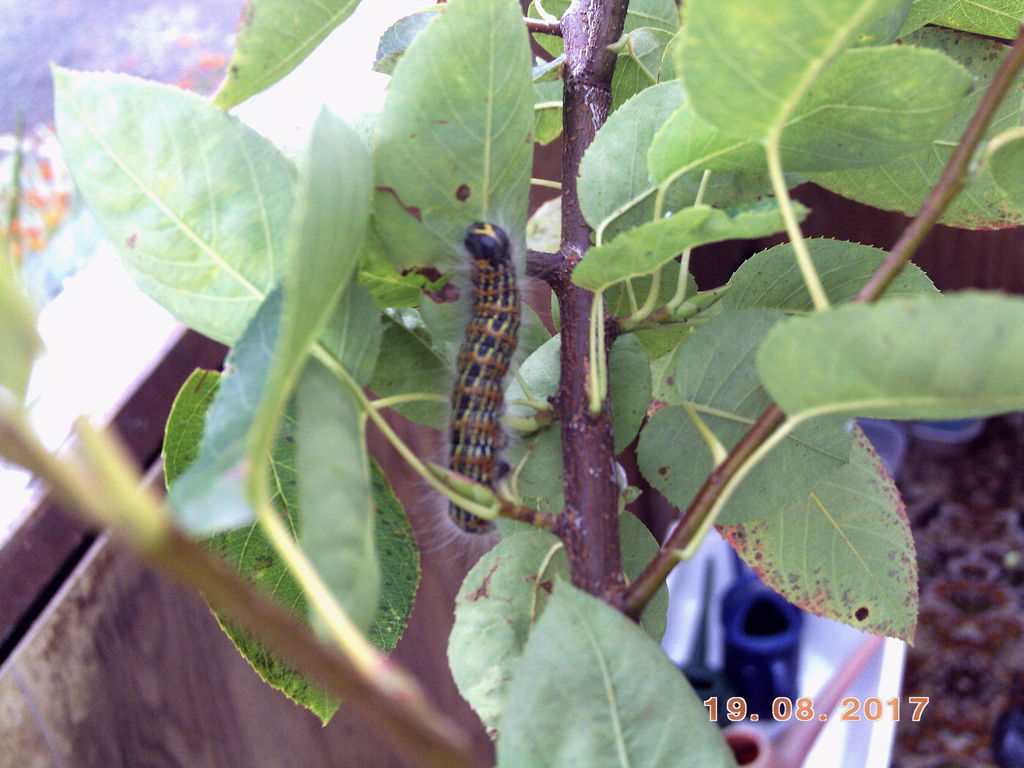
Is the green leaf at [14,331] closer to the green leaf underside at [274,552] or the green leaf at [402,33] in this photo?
the green leaf underside at [274,552]

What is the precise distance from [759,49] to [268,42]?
20 cm

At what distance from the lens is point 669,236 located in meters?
0.27

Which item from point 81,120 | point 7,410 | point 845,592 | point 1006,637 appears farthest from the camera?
point 1006,637

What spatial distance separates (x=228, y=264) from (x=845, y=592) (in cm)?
34

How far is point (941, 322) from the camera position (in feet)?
0.64

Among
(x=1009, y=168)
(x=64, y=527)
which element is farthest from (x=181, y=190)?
(x=64, y=527)

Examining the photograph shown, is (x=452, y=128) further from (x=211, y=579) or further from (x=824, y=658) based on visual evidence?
(x=824, y=658)

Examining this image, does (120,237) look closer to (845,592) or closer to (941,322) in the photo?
(941,322)

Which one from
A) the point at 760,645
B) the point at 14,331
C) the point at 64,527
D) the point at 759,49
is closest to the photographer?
the point at 14,331

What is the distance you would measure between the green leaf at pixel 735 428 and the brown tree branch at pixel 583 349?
38mm

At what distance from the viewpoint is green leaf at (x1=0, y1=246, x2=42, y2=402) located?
0.40 feet

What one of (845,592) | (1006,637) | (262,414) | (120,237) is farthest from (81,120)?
(1006,637)

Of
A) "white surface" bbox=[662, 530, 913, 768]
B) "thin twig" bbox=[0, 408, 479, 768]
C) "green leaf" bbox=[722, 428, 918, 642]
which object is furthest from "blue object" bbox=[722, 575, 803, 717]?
"thin twig" bbox=[0, 408, 479, 768]

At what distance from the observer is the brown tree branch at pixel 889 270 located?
237 millimetres
